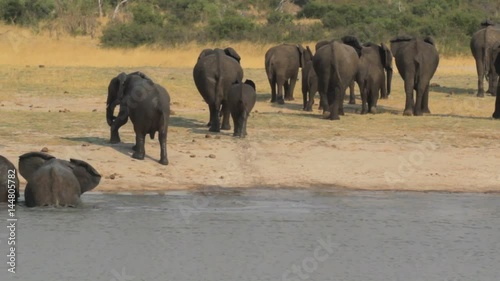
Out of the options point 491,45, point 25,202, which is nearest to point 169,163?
point 25,202

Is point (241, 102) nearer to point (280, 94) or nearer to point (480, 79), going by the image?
point (280, 94)

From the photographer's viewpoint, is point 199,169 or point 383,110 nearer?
point 199,169

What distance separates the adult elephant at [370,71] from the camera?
79.2 feet

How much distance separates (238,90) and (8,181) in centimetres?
573

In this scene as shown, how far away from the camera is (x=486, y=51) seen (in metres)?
29.3

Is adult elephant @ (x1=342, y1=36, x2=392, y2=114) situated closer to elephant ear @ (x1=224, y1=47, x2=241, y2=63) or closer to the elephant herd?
the elephant herd

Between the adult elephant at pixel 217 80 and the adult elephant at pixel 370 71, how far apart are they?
160 inches

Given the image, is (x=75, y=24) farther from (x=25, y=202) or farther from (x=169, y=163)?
(x=25, y=202)

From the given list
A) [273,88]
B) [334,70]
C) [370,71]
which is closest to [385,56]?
[370,71]

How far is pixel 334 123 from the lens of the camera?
22.2 meters

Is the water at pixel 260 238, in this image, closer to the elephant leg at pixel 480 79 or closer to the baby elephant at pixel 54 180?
the baby elephant at pixel 54 180

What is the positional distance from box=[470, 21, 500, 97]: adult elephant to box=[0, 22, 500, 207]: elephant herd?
2cm

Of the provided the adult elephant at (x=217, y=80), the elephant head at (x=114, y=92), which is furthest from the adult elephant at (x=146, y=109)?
the adult elephant at (x=217, y=80)

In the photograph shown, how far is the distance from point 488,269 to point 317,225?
2.50m
